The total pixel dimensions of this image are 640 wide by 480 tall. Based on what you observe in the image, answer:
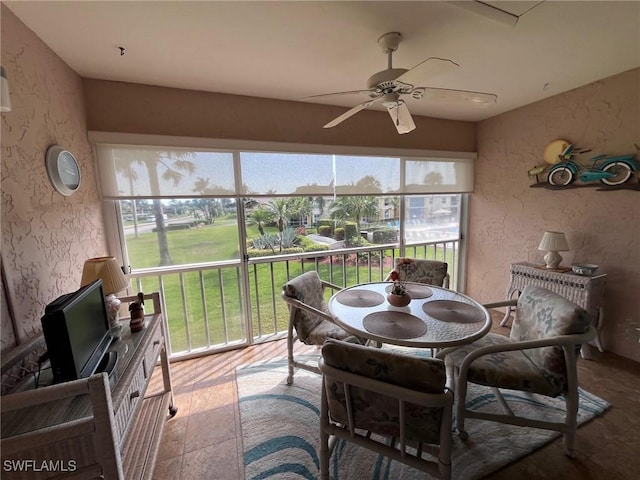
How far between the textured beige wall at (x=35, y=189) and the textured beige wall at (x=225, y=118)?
208 millimetres

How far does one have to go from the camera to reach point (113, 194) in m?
2.11

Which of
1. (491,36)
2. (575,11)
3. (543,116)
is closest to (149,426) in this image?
(491,36)

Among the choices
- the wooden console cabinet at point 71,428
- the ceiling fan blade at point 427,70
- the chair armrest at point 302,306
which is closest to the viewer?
the wooden console cabinet at point 71,428

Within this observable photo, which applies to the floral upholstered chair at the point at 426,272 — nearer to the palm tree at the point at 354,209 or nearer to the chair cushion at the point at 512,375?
the palm tree at the point at 354,209

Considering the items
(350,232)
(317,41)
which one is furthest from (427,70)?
(350,232)

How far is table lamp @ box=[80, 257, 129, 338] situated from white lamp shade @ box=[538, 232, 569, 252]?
3.39m

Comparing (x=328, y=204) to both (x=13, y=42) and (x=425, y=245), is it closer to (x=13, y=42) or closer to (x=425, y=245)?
(x=425, y=245)

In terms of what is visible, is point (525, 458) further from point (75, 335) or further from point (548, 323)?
point (75, 335)

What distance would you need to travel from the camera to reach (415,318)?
164 centimetres

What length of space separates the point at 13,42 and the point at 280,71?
1.36 m

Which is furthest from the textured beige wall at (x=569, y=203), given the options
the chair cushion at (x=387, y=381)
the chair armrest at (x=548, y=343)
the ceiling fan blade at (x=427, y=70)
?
the chair cushion at (x=387, y=381)

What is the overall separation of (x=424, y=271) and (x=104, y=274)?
7.94ft

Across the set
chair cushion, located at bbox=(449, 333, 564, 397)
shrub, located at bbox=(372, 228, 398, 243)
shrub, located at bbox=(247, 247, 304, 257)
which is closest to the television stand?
shrub, located at bbox=(247, 247, 304, 257)

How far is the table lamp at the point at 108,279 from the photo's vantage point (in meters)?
1.57
